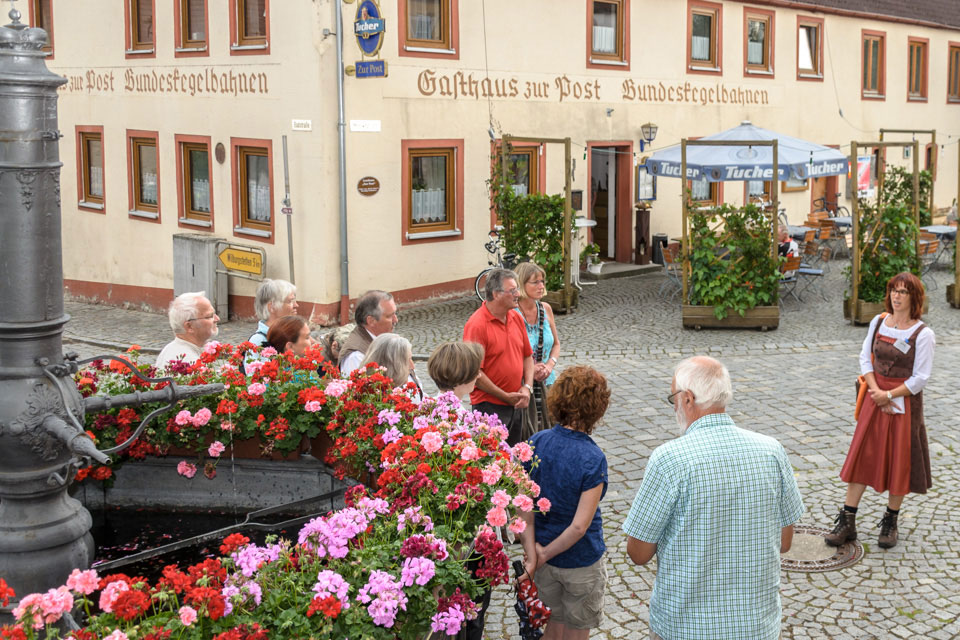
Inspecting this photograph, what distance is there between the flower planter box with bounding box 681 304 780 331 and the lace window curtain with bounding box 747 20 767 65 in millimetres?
10675

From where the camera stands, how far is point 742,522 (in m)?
4.28

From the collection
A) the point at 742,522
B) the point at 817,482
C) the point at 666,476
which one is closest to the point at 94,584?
the point at 666,476

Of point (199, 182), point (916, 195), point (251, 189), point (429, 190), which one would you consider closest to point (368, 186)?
point (429, 190)

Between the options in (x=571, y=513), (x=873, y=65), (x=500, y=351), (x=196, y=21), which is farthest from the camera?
(x=873, y=65)

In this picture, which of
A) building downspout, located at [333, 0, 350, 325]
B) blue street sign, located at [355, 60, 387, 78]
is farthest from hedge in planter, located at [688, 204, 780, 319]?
building downspout, located at [333, 0, 350, 325]

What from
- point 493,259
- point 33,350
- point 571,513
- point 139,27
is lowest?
point 571,513

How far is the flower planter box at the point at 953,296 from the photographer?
17438 millimetres

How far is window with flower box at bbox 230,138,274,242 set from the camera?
18.0 metres

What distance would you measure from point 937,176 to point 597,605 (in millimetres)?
30823

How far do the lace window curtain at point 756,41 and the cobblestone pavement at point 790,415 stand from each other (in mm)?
5705

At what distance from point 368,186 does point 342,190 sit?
56 centimetres

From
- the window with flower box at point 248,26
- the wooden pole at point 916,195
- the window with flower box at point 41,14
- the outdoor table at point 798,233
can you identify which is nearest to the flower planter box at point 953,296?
the wooden pole at point 916,195

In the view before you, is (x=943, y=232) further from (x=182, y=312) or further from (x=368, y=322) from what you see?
(x=182, y=312)

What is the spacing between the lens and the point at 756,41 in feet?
82.2
